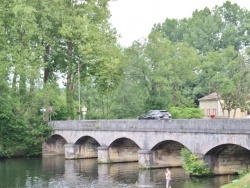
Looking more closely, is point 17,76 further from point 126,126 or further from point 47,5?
point 126,126

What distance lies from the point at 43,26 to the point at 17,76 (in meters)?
7.53

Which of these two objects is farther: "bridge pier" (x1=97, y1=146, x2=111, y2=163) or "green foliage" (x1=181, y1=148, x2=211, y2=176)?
"bridge pier" (x1=97, y1=146, x2=111, y2=163)

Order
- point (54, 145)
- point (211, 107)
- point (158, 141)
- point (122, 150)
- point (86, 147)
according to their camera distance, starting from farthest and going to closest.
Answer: point (211, 107), point (54, 145), point (86, 147), point (122, 150), point (158, 141)

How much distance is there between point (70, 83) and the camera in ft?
243

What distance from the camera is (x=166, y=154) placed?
5091cm

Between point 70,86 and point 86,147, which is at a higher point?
point 70,86

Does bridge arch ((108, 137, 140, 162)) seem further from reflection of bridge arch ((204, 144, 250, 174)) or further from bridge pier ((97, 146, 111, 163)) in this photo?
reflection of bridge arch ((204, 144, 250, 174))

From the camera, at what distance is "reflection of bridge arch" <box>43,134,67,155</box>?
70.5 m

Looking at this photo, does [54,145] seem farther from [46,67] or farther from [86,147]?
[46,67]

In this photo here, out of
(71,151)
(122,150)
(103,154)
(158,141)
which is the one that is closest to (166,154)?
(158,141)

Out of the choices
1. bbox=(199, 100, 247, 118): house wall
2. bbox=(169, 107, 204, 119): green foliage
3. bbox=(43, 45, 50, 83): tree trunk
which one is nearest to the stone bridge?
bbox=(43, 45, 50, 83): tree trunk

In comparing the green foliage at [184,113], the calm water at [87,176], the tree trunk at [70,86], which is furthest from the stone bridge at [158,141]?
the green foliage at [184,113]

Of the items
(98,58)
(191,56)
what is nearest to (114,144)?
(98,58)

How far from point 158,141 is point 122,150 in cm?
1018
